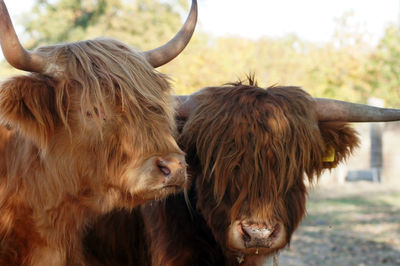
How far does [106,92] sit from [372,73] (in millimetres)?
25856

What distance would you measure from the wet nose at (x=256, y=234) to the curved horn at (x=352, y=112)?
1102mm

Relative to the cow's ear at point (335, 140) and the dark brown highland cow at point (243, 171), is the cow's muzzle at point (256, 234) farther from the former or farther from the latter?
the cow's ear at point (335, 140)

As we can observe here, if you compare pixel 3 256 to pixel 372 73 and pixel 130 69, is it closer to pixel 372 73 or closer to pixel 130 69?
pixel 130 69

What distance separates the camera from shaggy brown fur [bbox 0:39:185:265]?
2.91m

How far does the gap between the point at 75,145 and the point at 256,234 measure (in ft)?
3.92

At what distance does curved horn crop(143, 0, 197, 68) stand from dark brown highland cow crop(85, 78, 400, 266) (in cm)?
43

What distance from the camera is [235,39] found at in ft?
77.4

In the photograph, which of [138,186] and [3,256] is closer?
[138,186]

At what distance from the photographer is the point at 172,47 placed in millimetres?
3572

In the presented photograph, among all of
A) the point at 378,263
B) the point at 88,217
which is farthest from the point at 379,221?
the point at 88,217

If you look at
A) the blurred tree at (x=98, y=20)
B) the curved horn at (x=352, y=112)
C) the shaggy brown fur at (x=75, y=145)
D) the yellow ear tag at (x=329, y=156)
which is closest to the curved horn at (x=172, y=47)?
the shaggy brown fur at (x=75, y=145)

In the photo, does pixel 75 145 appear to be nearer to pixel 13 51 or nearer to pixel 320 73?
pixel 13 51

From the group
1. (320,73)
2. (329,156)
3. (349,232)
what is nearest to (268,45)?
(320,73)

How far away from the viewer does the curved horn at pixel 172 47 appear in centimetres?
353
